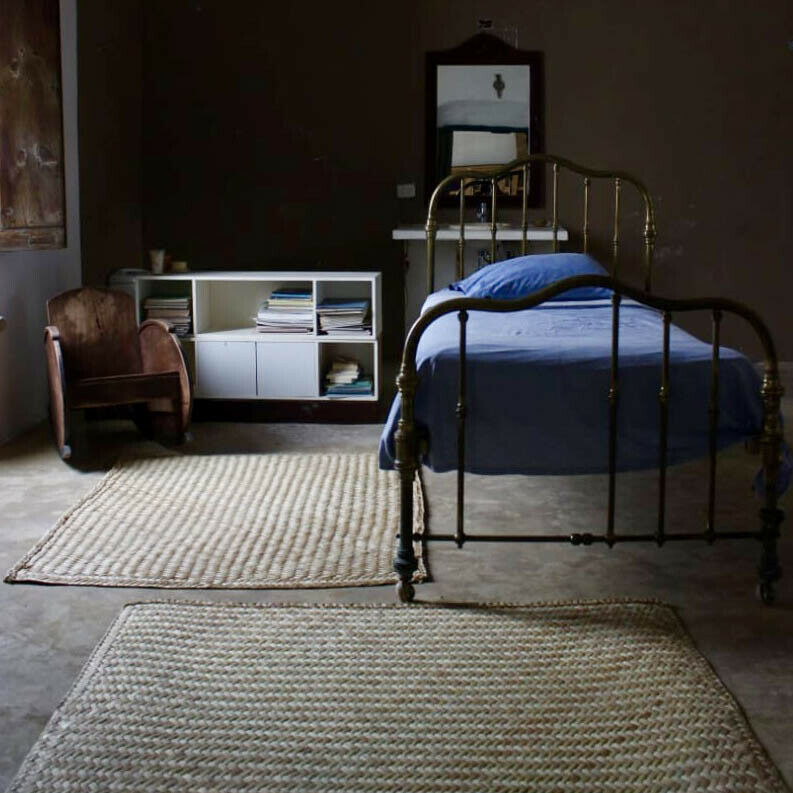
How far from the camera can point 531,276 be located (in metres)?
4.16

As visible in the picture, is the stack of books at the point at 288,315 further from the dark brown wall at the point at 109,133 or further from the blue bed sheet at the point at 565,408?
the blue bed sheet at the point at 565,408

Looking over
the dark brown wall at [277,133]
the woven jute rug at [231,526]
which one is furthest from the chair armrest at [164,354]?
the dark brown wall at [277,133]

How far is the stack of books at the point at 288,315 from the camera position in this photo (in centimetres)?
478

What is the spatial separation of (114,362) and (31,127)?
98 centimetres

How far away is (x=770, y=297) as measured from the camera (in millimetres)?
5934

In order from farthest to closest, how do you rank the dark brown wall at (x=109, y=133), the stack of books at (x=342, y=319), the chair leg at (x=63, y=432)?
the dark brown wall at (x=109, y=133) < the stack of books at (x=342, y=319) < the chair leg at (x=63, y=432)

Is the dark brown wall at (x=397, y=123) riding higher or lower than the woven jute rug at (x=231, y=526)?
higher

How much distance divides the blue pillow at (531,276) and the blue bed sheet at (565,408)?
138 cm

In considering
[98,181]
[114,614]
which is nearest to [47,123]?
[98,181]

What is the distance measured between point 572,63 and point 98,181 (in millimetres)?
2499

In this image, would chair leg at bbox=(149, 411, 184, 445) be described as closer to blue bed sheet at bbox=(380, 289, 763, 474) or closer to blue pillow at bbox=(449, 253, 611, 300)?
blue pillow at bbox=(449, 253, 611, 300)

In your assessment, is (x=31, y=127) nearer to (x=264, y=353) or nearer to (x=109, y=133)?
(x=109, y=133)

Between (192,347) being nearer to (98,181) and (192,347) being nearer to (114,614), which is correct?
(98,181)

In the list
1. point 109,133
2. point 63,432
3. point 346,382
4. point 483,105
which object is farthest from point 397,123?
point 63,432
